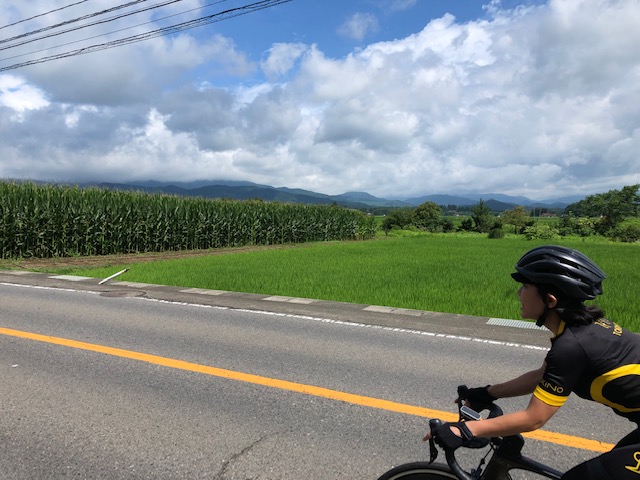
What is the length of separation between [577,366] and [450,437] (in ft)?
1.79

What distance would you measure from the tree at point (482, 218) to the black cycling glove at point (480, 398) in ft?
262

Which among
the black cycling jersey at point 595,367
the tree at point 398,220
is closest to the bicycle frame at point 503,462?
the black cycling jersey at point 595,367

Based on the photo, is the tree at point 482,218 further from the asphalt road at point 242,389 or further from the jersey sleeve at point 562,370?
the jersey sleeve at point 562,370

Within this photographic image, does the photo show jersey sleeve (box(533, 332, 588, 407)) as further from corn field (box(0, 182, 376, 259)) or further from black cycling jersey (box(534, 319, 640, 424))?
corn field (box(0, 182, 376, 259))

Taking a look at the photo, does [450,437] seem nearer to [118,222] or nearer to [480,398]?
[480,398]

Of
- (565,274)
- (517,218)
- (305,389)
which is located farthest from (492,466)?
(517,218)

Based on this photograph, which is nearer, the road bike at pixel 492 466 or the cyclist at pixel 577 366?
the cyclist at pixel 577 366

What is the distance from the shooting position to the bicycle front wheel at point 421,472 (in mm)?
1871

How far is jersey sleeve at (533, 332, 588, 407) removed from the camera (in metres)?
1.67

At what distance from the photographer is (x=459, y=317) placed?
313 inches

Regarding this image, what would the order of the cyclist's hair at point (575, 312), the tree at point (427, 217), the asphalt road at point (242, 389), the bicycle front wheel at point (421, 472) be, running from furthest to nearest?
the tree at point (427, 217) < the asphalt road at point (242, 389) < the bicycle front wheel at point (421, 472) < the cyclist's hair at point (575, 312)

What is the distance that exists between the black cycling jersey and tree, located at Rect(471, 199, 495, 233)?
262 ft

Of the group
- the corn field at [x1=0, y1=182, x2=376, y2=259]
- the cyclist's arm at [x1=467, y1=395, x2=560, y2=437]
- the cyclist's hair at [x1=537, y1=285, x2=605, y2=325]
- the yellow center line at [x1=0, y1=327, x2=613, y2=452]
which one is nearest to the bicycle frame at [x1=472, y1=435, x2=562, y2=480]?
the cyclist's arm at [x1=467, y1=395, x2=560, y2=437]

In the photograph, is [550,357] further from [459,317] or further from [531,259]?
[459,317]
